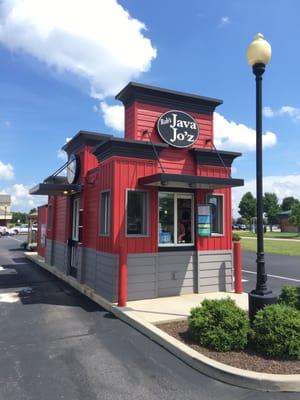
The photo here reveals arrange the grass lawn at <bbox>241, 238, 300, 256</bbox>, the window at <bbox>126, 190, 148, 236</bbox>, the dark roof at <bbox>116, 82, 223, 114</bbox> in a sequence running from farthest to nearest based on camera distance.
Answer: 1. the grass lawn at <bbox>241, 238, 300, 256</bbox>
2. the dark roof at <bbox>116, 82, 223, 114</bbox>
3. the window at <bbox>126, 190, 148, 236</bbox>

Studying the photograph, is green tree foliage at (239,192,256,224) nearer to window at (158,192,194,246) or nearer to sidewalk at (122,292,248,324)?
window at (158,192,194,246)

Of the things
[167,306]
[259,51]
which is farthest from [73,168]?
[259,51]

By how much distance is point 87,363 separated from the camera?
534 centimetres

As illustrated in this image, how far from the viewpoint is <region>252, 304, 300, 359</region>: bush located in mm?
5172

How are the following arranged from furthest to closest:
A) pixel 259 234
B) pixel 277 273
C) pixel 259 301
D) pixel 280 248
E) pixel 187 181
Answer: pixel 280 248
pixel 277 273
pixel 187 181
pixel 259 234
pixel 259 301

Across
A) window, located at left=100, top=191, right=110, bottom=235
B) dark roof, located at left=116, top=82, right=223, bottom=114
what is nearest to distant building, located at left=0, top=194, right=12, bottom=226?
window, located at left=100, top=191, right=110, bottom=235

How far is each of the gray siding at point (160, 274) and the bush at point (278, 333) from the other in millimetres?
4058

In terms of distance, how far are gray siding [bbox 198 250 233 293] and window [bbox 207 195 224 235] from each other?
0.71 metres

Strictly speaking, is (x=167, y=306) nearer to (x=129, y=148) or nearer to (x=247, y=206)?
(x=129, y=148)

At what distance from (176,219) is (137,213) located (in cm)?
108

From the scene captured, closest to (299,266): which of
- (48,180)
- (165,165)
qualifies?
(165,165)

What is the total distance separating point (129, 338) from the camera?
6469 mm

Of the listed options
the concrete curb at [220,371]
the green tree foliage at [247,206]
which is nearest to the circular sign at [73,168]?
the concrete curb at [220,371]

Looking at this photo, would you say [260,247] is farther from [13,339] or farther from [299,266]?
[299,266]
